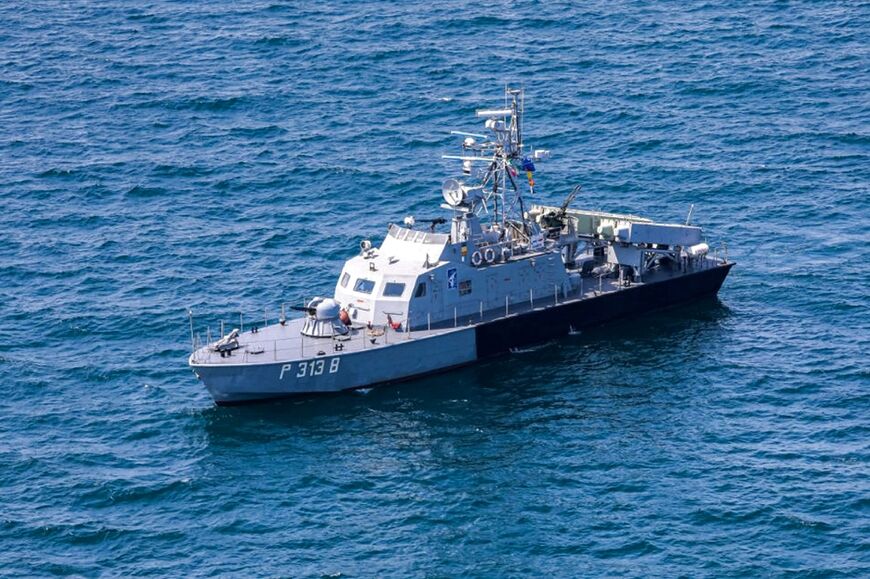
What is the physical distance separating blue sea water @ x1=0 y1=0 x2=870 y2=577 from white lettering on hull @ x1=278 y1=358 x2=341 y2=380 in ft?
5.86

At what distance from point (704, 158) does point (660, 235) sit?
61.0 feet

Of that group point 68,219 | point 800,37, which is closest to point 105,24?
point 68,219

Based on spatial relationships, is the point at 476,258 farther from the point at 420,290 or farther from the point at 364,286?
the point at 364,286

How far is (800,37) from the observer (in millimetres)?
138875

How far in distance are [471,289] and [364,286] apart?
21.3ft

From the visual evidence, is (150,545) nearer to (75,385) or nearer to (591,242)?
(75,385)

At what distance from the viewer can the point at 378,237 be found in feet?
365

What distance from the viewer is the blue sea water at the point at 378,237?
79.8 meters

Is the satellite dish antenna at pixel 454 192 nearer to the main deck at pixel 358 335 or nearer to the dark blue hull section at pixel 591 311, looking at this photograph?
the main deck at pixel 358 335

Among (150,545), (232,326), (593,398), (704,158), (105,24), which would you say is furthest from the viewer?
(105,24)

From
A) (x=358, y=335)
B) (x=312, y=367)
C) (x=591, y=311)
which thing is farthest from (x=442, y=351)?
(x=591, y=311)

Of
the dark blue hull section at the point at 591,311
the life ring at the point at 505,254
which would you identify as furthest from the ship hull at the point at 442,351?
the life ring at the point at 505,254

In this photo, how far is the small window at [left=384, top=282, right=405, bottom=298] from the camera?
318 feet

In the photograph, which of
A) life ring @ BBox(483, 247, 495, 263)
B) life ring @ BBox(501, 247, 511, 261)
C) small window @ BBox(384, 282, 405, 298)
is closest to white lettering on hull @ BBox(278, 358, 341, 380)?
small window @ BBox(384, 282, 405, 298)
